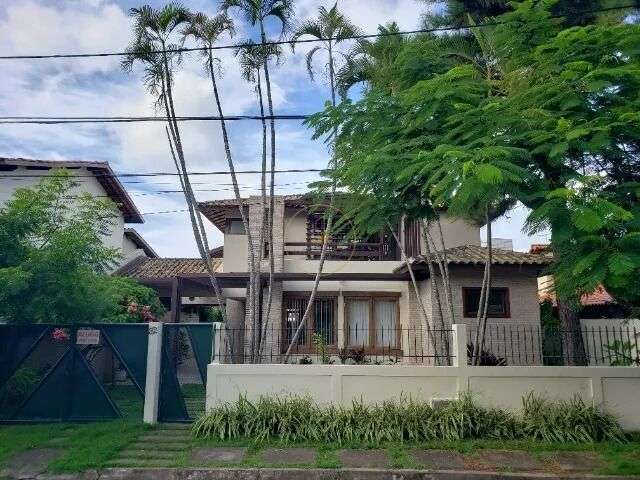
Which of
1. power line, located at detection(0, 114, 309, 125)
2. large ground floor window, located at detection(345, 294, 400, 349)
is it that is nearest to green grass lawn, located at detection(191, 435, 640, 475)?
power line, located at detection(0, 114, 309, 125)

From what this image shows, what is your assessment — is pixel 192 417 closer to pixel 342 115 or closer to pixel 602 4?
pixel 342 115

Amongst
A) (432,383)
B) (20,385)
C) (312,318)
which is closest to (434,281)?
(432,383)

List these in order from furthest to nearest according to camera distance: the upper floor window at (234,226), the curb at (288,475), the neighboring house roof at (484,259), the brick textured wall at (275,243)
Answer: the upper floor window at (234,226) < the brick textured wall at (275,243) < the neighboring house roof at (484,259) < the curb at (288,475)

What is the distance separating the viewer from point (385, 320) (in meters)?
14.9

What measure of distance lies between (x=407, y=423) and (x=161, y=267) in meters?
13.0

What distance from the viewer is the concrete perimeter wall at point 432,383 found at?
8.16m

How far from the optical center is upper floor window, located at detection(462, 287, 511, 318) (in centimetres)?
1331

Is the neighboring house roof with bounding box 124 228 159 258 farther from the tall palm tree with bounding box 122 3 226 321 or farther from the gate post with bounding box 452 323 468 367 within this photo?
the gate post with bounding box 452 323 468 367

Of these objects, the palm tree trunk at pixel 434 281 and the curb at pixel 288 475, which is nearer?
the curb at pixel 288 475

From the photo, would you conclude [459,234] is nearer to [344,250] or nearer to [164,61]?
[344,250]

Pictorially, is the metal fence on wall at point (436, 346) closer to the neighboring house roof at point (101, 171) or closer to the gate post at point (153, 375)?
the gate post at point (153, 375)

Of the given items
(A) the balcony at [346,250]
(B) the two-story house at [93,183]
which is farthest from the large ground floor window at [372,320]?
(B) the two-story house at [93,183]

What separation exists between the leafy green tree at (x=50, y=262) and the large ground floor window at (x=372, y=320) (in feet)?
22.7

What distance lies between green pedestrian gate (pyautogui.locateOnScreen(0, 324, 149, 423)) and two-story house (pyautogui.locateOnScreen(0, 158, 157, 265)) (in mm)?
3713
